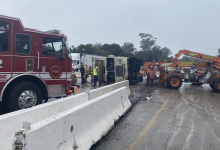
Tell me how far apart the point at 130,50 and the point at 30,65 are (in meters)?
91.3

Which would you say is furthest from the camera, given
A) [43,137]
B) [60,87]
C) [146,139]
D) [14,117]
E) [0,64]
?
[60,87]

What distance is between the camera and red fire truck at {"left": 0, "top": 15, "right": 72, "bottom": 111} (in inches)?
246

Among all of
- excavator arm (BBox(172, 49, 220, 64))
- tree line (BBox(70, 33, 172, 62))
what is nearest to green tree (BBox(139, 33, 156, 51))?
tree line (BBox(70, 33, 172, 62))

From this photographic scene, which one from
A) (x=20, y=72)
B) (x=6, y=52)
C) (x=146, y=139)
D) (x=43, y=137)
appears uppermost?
(x=6, y=52)

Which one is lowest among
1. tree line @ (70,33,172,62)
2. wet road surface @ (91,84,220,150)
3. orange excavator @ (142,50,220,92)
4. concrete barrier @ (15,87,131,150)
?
wet road surface @ (91,84,220,150)

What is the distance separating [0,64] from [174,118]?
558cm

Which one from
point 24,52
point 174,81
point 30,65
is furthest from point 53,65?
point 174,81

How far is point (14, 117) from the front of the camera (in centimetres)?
365

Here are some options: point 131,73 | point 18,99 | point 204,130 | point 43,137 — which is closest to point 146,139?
point 204,130

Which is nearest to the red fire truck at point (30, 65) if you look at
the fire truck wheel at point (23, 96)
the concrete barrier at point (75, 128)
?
the fire truck wheel at point (23, 96)

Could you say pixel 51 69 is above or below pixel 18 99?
above

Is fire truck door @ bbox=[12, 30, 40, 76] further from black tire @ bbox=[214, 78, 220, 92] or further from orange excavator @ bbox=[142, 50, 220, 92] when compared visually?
black tire @ bbox=[214, 78, 220, 92]

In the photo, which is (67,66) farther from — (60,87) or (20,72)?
(20,72)

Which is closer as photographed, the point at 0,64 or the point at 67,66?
the point at 0,64
